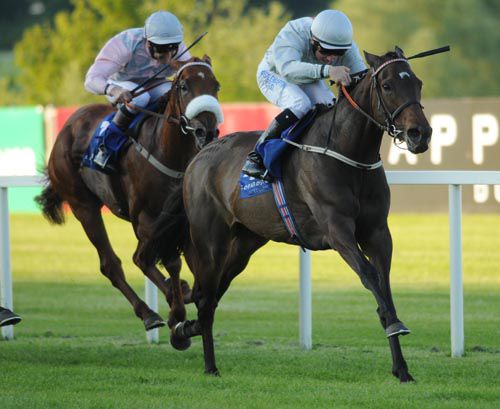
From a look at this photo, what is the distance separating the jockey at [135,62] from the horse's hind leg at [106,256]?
2.85ft

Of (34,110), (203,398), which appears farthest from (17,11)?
(203,398)

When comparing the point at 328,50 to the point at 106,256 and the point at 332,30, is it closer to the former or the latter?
the point at 332,30

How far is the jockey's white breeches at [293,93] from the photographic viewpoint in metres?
6.82

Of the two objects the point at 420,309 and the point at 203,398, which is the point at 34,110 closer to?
the point at 420,309

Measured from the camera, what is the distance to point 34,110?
850 inches

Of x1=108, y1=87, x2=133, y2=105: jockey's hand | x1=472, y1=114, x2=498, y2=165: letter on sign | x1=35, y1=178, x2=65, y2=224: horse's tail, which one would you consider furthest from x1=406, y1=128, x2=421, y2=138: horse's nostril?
x1=472, y1=114, x2=498, y2=165: letter on sign

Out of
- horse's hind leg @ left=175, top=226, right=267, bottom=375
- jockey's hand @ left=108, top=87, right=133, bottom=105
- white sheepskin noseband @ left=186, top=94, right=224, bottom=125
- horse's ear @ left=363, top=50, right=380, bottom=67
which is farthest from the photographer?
jockey's hand @ left=108, top=87, right=133, bottom=105

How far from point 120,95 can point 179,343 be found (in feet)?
5.54

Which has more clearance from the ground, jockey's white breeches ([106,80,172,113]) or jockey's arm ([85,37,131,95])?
jockey's arm ([85,37,131,95])

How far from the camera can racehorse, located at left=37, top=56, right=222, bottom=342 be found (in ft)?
24.8

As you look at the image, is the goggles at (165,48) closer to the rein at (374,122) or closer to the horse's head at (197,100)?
the horse's head at (197,100)

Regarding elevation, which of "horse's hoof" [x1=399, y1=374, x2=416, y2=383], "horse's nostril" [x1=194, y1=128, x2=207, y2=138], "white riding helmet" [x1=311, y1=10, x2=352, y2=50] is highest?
"white riding helmet" [x1=311, y1=10, x2=352, y2=50]

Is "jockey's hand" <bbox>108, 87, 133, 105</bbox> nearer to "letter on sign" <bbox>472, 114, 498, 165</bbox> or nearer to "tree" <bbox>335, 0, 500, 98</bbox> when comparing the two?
"letter on sign" <bbox>472, 114, 498, 165</bbox>

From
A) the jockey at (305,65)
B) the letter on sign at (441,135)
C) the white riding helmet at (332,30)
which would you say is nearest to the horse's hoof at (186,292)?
the jockey at (305,65)
